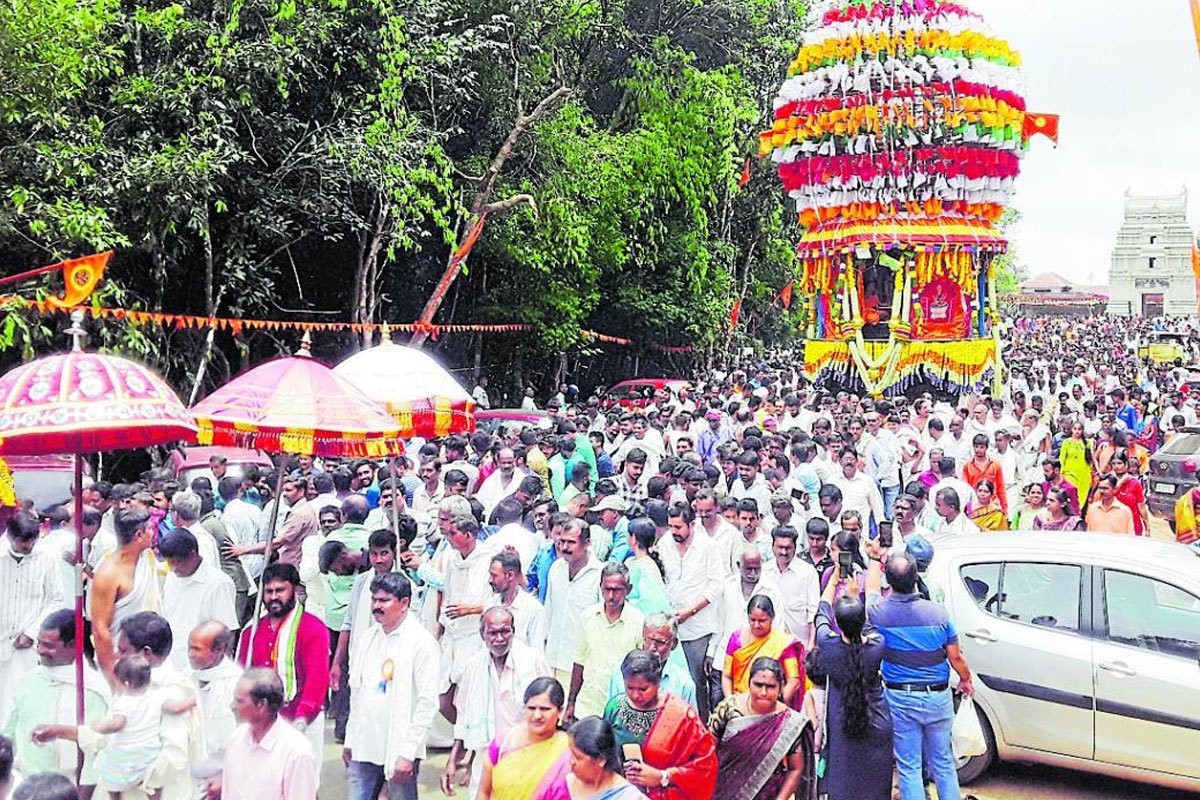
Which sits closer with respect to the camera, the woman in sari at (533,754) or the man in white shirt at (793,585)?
the woman in sari at (533,754)

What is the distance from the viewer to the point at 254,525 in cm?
797

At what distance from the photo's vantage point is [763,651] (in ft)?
16.8

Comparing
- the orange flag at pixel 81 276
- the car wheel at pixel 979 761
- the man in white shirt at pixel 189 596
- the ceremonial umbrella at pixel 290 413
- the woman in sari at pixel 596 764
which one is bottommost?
the car wheel at pixel 979 761

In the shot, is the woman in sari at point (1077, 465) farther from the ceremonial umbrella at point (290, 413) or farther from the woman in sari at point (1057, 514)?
the ceremonial umbrella at point (290, 413)

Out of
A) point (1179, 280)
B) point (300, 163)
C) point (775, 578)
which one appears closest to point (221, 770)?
point (775, 578)

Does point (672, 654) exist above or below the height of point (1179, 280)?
below

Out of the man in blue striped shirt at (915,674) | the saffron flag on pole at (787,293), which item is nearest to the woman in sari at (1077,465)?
the man in blue striped shirt at (915,674)

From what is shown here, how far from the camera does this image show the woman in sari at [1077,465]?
10.9 meters

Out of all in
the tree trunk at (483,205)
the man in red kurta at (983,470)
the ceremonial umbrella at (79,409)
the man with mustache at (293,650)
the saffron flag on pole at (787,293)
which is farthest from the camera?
the saffron flag on pole at (787,293)

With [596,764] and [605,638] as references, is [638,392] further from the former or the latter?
[596,764]

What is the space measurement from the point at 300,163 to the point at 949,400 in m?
12.3

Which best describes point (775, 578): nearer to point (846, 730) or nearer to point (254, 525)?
point (846, 730)

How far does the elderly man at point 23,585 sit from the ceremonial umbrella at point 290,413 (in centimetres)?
133

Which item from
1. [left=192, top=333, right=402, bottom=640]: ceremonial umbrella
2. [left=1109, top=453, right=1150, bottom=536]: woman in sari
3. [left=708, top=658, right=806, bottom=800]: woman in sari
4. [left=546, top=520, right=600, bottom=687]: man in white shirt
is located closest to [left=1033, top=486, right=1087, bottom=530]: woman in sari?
[left=1109, top=453, right=1150, bottom=536]: woman in sari
